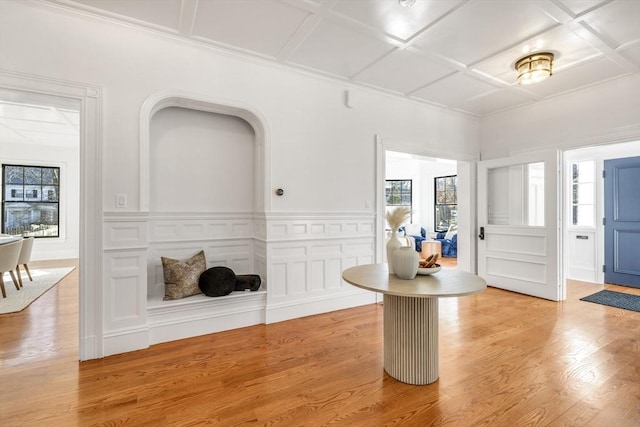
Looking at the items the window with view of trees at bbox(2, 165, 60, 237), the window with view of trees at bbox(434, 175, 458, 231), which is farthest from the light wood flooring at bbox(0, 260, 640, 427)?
the window with view of trees at bbox(434, 175, 458, 231)

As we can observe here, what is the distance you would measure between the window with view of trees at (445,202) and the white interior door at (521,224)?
4105 mm

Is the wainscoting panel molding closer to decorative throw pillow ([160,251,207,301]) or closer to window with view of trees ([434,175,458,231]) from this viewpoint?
decorative throw pillow ([160,251,207,301])

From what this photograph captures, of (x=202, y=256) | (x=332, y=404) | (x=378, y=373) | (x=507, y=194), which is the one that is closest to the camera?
(x=332, y=404)

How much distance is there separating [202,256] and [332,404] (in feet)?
6.64

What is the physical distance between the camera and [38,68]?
2381mm

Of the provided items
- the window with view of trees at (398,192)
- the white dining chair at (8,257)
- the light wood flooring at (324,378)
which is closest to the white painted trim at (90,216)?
the light wood flooring at (324,378)

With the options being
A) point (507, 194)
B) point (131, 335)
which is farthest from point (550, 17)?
point (131, 335)

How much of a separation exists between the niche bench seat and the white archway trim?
0.94m

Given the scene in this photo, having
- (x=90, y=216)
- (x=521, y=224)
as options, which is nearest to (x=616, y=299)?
(x=521, y=224)

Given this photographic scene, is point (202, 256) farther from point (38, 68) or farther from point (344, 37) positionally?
point (344, 37)

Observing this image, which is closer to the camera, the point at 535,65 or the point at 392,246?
the point at 392,246

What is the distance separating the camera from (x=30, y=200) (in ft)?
23.2

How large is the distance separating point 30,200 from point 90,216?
665 cm

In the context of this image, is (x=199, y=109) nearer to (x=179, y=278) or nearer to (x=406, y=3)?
(x=179, y=278)
